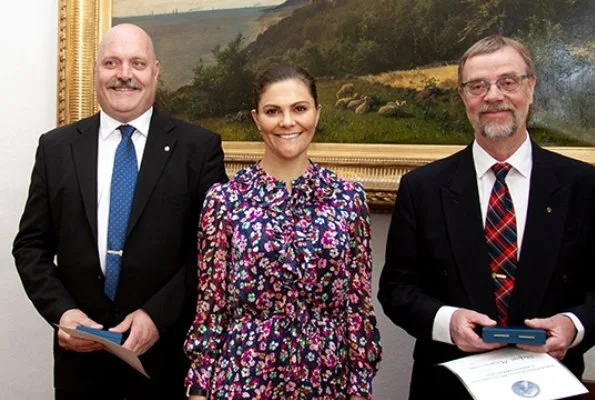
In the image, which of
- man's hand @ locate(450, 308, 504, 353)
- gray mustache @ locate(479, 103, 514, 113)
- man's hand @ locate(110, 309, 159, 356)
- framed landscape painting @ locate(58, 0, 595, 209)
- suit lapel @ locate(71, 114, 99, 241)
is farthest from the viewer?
framed landscape painting @ locate(58, 0, 595, 209)

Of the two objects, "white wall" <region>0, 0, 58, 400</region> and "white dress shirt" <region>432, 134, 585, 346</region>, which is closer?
"white dress shirt" <region>432, 134, 585, 346</region>

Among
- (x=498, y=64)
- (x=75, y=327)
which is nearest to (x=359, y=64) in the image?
(x=498, y=64)

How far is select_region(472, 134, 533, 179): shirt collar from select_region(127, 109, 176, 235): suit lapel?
91 cm

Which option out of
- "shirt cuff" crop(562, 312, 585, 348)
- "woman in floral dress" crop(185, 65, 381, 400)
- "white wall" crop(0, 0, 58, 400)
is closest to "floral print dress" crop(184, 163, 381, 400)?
"woman in floral dress" crop(185, 65, 381, 400)

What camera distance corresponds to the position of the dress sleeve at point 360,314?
5.65ft

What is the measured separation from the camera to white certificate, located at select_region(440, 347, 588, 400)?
1.44m

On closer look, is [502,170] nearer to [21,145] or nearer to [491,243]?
[491,243]

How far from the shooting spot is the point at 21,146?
9.59 feet

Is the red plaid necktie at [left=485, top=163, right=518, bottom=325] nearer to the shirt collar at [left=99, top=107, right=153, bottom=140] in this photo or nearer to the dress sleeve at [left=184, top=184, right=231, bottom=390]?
the dress sleeve at [left=184, top=184, right=231, bottom=390]

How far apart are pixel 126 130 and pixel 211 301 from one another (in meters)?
0.64

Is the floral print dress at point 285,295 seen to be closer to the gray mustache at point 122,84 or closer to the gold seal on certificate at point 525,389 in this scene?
the gold seal on certificate at point 525,389

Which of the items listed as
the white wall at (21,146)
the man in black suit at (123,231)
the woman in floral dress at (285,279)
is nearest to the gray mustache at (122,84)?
the man in black suit at (123,231)

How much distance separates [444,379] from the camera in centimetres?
174

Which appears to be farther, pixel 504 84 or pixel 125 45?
pixel 125 45
